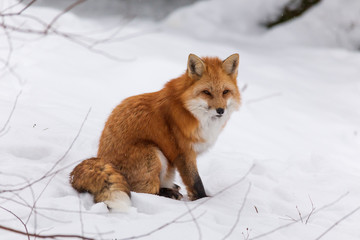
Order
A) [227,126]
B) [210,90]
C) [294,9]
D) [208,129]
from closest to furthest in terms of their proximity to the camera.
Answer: [210,90]
[208,129]
[227,126]
[294,9]

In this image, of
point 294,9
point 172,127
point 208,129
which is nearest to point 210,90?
point 208,129

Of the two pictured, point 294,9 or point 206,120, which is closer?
point 206,120

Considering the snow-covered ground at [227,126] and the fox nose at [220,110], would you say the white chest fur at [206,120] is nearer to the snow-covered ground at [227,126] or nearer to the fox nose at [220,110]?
the fox nose at [220,110]

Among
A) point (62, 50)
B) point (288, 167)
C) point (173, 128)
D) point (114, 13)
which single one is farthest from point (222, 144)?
point (114, 13)

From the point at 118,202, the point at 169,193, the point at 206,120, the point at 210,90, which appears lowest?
the point at 169,193

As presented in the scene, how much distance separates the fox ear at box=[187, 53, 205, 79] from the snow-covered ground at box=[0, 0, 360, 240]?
0.52 metres

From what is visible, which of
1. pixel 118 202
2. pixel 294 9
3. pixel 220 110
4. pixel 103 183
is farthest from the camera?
pixel 294 9

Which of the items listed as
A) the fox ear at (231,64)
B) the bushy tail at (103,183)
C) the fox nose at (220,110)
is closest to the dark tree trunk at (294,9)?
the fox ear at (231,64)

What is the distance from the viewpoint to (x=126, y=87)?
774cm

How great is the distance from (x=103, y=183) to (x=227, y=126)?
401cm

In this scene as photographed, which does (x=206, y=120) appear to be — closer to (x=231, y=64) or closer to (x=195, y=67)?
(x=195, y=67)

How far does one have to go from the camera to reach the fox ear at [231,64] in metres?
4.10

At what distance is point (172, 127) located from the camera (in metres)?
4.03

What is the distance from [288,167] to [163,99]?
221cm
